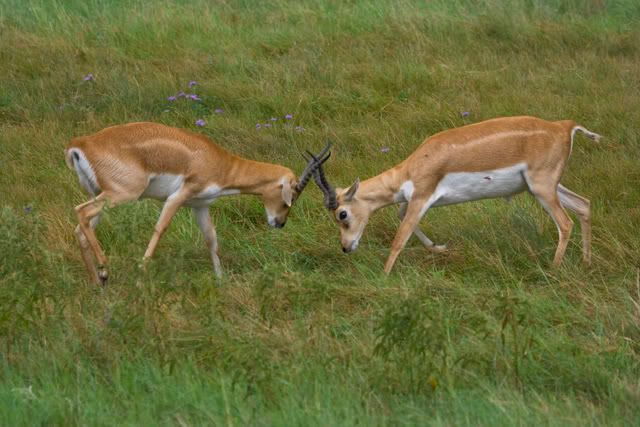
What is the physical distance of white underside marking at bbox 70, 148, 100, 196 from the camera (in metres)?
7.67

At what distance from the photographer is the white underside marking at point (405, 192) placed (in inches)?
312

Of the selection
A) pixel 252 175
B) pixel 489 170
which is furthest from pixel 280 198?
pixel 489 170

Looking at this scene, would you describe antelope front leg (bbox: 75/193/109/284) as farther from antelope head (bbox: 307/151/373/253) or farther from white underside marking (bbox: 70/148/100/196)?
antelope head (bbox: 307/151/373/253)

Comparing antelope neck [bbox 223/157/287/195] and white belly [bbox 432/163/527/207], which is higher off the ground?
white belly [bbox 432/163/527/207]

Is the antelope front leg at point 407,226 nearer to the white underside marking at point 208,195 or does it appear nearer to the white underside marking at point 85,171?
the white underside marking at point 208,195

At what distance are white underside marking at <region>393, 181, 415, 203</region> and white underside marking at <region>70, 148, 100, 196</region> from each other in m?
1.96

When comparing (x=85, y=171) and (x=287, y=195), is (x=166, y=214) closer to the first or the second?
(x=85, y=171)

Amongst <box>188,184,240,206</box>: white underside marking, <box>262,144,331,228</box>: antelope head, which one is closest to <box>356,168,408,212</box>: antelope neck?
<box>262,144,331,228</box>: antelope head

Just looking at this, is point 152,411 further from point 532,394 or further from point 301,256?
point 301,256

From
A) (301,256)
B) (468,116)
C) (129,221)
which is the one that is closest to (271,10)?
(468,116)

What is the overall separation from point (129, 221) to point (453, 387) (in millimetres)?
1896

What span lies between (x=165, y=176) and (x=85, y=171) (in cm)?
55

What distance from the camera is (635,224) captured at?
801 cm

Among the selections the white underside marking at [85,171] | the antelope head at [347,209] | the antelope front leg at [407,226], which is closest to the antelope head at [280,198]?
the antelope head at [347,209]
